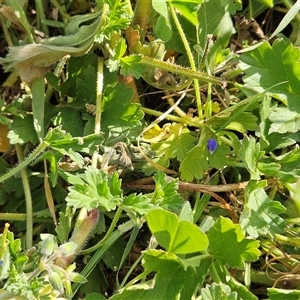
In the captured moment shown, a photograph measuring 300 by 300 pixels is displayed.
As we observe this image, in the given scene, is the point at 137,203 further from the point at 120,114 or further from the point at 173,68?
the point at 173,68

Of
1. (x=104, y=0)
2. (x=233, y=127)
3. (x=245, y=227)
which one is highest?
(x=104, y=0)

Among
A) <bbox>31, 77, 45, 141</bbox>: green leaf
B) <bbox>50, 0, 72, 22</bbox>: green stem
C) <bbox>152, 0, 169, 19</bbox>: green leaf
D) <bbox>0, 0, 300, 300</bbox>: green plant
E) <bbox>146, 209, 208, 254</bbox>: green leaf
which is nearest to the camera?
<bbox>146, 209, 208, 254</bbox>: green leaf

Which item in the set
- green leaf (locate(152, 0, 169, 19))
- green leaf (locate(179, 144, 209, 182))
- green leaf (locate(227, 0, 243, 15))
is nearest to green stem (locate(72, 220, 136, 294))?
green leaf (locate(179, 144, 209, 182))

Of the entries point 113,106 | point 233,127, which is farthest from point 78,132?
point 233,127

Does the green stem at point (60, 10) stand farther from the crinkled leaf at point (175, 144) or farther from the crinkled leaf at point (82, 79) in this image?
the crinkled leaf at point (175, 144)

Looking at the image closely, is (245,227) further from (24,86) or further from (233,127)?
(24,86)

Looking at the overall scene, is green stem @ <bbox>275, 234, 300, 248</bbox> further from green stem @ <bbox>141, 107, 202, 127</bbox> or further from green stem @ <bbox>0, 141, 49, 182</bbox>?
green stem @ <bbox>0, 141, 49, 182</bbox>
